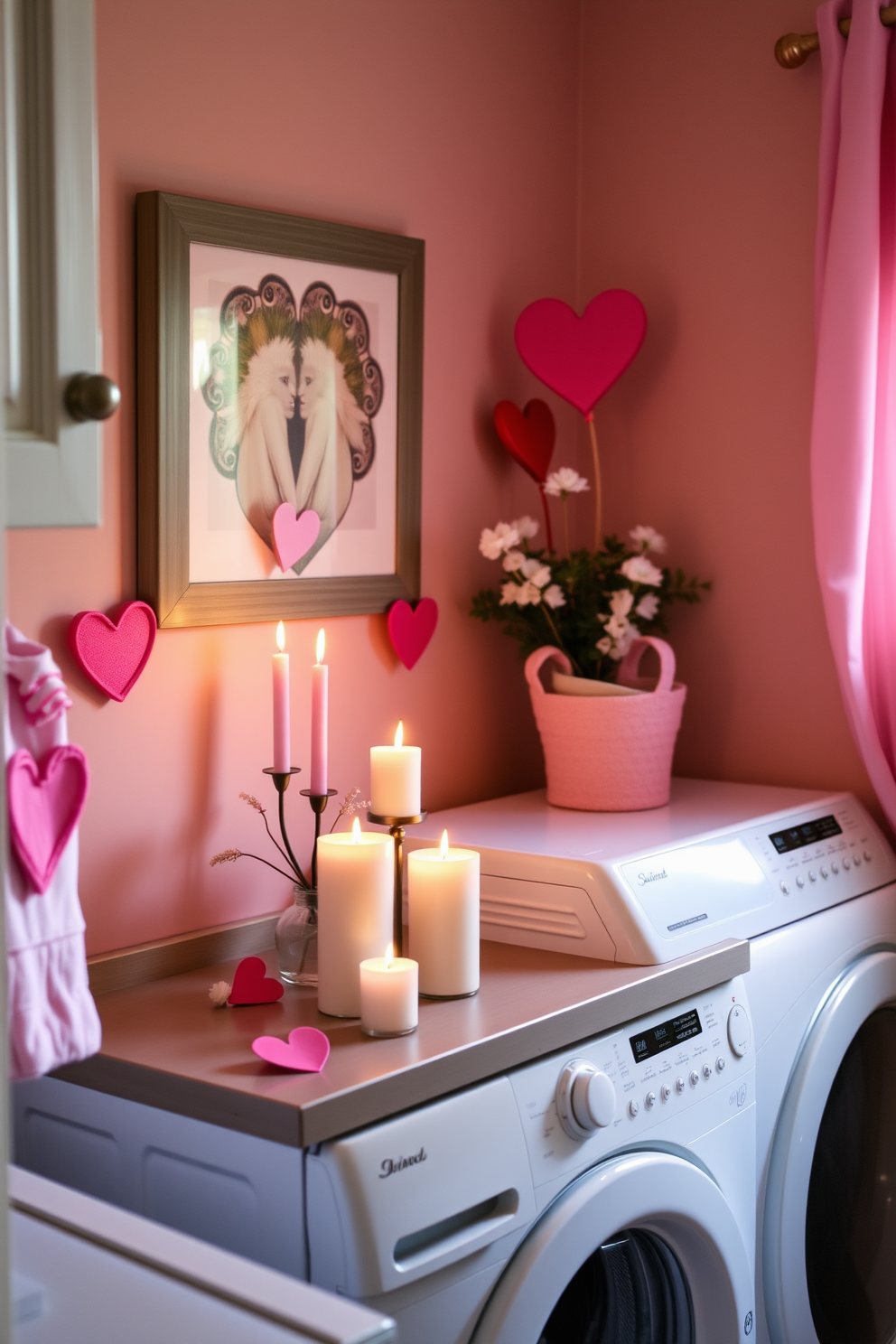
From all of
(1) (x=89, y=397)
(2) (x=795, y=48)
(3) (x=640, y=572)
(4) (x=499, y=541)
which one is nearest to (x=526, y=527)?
(4) (x=499, y=541)

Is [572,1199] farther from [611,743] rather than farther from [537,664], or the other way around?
[537,664]

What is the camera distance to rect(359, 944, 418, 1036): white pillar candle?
1.33 metres

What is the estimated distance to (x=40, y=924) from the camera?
0.92m

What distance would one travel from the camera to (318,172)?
1.78 meters

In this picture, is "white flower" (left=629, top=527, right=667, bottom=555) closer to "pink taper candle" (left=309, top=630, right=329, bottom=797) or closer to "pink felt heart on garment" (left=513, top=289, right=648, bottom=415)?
"pink felt heart on garment" (left=513, top=289, right=648, bottom=415)

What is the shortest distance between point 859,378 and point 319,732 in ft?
3.11

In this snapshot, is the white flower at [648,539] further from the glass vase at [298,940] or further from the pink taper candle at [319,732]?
the glass vase at [298,940]

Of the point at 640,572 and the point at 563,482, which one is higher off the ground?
the point at 563,482

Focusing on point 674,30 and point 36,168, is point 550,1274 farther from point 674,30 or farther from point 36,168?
point 674,30

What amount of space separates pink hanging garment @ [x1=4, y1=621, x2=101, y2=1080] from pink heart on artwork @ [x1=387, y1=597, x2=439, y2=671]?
3.32 ft

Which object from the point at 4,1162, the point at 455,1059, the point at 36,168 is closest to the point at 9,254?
the point at 36,168

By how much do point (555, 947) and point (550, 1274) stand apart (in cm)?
41

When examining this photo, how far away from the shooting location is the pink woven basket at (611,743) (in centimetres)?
198

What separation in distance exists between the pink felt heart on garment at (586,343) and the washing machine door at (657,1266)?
1182 mm
